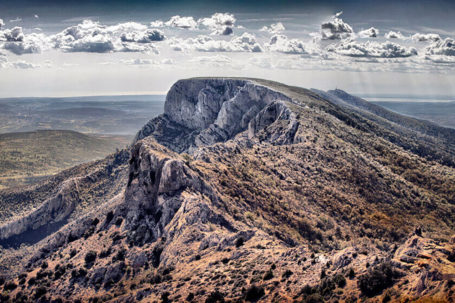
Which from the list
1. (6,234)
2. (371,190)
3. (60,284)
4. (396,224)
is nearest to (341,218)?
(396,224)

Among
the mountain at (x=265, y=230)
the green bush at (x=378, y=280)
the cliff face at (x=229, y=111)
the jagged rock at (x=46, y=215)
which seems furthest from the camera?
the cliff face at (x=229, y=111)

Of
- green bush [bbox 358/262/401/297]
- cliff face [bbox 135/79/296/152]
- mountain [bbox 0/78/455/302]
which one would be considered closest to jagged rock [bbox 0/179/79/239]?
mountain [bbox 0/78/455/302]

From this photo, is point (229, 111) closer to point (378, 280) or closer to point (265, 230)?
point (265, 230)

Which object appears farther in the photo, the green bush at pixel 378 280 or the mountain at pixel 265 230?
the mountain at pixel 265 230

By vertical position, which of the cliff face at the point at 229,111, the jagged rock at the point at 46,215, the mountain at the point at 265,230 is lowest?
the jagged rock at the point at 46,215

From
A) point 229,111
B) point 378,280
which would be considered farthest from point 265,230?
point 229,111

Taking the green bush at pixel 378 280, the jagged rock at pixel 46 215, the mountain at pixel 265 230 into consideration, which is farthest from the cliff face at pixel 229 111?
the green bush at pixel 378 280

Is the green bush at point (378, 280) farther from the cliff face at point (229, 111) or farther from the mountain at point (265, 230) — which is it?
the cliff face at point (229, 111)

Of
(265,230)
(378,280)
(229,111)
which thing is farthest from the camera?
(229,111)

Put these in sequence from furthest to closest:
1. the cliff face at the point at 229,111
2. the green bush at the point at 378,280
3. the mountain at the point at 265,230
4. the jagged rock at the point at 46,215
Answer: the cliff face at the point at 229,111 → the jagged rock at the point at 46,215 → the mountain at the point at 265,230 → the green bush at the point at 378,280
